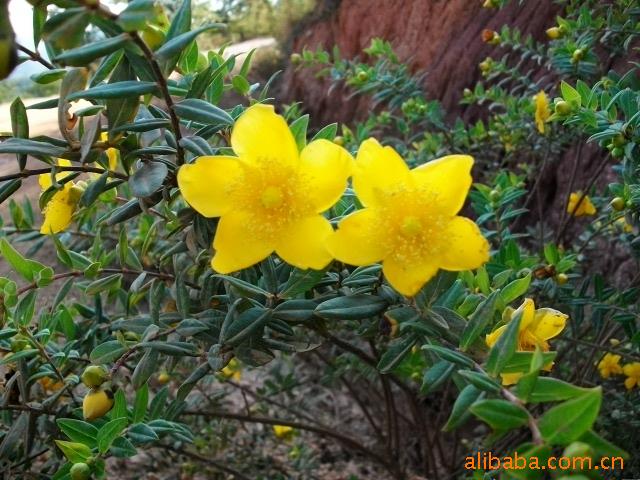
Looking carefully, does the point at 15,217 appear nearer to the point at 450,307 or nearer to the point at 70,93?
the point at 70,93

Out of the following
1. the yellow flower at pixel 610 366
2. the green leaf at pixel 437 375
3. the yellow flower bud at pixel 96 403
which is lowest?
the yellow flower at pixel 610 366

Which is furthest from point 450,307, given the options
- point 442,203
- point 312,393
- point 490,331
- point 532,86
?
point 312,393

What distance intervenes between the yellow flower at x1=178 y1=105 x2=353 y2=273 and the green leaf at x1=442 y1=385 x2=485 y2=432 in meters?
0.19

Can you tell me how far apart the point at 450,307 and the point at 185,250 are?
37 cm

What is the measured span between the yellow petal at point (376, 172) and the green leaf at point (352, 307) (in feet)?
0.44

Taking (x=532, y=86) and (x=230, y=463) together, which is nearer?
(x=230, y=463)

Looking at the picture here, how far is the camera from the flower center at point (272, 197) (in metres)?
0.59

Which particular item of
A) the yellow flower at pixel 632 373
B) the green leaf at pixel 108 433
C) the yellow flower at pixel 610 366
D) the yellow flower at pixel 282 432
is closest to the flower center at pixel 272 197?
the green leaf at pixel 108 433

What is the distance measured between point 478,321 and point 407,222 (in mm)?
143

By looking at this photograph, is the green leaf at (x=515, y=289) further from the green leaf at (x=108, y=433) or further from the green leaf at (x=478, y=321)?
the green leaf at (x=108, y=433)

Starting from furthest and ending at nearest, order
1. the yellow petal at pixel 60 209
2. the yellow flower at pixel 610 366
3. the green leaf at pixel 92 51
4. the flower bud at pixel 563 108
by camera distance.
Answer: the yellow flower at pixel 610 366 < the flower bud at pixel 563 108 < the yellow petal at pixel 60 209 < the green leaf at pixel 92 51

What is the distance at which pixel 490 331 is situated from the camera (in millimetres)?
664

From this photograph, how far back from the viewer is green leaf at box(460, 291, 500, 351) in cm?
61

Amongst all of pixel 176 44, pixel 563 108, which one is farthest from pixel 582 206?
pixel 176 44
